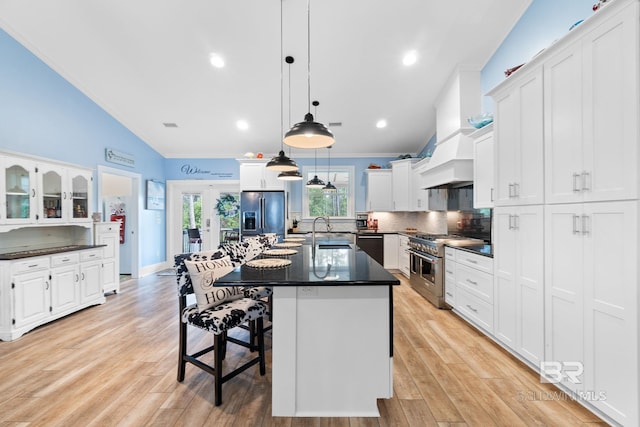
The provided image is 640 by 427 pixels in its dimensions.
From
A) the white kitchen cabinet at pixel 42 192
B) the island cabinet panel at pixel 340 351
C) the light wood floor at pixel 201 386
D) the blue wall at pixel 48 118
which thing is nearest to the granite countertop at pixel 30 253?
the white kitchen cabinet at pixel 42 192

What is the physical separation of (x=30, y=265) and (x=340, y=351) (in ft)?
11.8

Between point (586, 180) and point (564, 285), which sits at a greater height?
point (586, 180)

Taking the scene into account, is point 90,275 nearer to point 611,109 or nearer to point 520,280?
point 520,280

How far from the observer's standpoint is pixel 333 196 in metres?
6.76

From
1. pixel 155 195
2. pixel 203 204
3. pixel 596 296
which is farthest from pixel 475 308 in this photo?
pixel 155 195

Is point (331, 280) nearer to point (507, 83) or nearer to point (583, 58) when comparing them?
point (583, 58)

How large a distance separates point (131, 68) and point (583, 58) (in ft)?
16.1

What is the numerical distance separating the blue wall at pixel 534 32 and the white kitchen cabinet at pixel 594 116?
0.99 m

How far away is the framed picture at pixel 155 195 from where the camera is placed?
6020 mm

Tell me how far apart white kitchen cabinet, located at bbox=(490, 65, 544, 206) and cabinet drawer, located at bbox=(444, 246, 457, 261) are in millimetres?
1054

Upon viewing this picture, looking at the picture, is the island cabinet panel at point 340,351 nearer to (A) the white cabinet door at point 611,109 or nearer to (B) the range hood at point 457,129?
(A) the white cabinet door at point 611,109

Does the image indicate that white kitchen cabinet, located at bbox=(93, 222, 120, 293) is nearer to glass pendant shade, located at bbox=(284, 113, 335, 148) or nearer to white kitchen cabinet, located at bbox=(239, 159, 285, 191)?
white kitchen cabinet, located at bbox=(239, 159, 285, 191)

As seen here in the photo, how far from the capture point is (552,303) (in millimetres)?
2100

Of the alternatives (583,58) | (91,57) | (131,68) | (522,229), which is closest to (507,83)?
(583,58)
